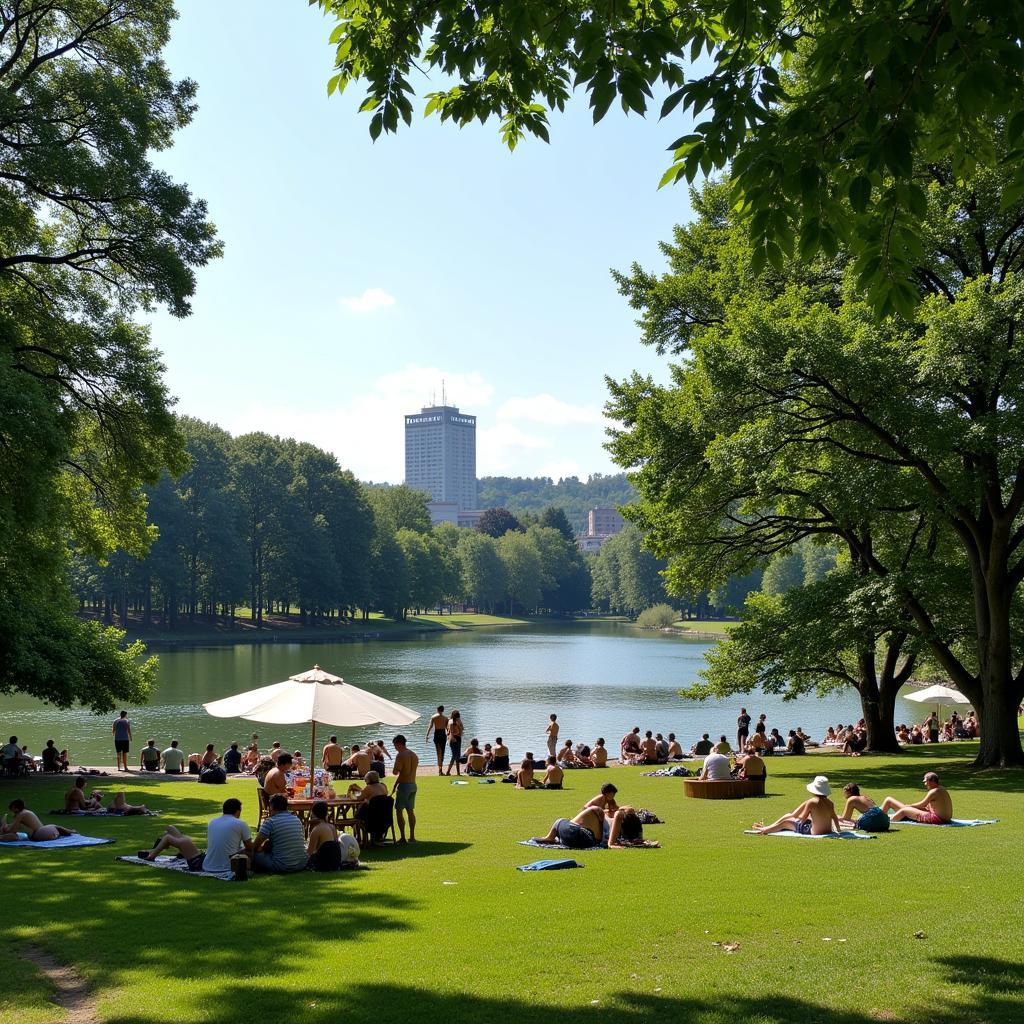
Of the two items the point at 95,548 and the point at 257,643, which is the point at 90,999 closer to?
the point at 95,548

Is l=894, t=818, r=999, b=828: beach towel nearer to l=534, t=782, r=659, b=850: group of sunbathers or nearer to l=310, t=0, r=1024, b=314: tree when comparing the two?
l=534, t=782, r=659, b=850: group of sunbathers

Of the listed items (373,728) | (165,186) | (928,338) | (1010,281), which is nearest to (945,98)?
(928,338)

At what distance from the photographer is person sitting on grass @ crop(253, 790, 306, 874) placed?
1123cm

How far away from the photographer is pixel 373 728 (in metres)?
40.2

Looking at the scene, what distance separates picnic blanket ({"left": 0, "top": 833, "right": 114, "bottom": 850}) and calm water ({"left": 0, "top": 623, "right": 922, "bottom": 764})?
59.4 feet

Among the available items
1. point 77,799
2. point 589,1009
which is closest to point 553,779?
point 77,799

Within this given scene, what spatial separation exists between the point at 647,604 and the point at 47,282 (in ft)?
481

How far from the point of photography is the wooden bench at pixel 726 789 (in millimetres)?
18625

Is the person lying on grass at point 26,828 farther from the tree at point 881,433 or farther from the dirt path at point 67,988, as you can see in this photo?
the tree at point 881,433

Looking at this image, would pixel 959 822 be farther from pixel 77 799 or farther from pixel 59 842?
pixel 77 799

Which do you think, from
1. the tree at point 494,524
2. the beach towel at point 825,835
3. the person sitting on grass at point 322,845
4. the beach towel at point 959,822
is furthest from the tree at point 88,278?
the tree at point 494,524

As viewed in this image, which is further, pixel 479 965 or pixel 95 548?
pixel 95 548

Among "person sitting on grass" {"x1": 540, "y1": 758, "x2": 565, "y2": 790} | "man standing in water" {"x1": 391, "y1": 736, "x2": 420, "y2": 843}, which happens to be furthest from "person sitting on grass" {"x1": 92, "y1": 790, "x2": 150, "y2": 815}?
"person sitting on grass" {"x1": 540, "y1": 758, "x2": 565, "y2": 790}

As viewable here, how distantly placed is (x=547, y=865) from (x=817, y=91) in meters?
8.17
